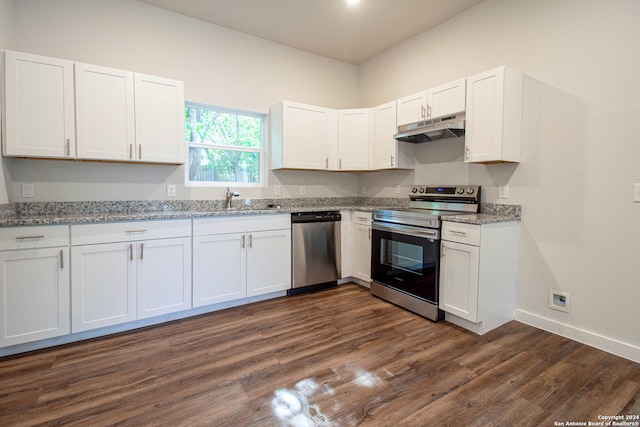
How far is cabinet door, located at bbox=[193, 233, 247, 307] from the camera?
Answer: 2805mm

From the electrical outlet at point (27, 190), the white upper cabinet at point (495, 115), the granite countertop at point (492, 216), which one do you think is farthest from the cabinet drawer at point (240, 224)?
the white upper cabinet at point (495, 115)

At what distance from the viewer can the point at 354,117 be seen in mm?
3857

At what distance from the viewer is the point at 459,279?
2.56 metres

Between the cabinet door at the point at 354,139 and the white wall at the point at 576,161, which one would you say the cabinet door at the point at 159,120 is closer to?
the cabinet door at the point at 354,139

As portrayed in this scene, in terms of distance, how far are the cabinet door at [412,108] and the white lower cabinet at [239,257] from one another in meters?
1.70

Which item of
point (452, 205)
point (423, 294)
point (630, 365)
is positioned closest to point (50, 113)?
point (423, 294)

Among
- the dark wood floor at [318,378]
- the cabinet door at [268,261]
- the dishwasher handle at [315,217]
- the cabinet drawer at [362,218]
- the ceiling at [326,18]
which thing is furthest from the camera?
the cabinet drawer at [362,218]

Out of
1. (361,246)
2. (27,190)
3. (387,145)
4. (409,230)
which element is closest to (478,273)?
(409,230)

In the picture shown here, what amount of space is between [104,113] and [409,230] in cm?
285

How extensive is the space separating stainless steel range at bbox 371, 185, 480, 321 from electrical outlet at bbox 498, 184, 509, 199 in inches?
7.4

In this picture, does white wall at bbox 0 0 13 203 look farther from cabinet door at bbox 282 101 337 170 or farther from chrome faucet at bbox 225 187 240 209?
cabinet door at bbox 282 101 337 170

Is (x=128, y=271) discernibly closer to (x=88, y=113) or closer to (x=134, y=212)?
(x=134, y=212)

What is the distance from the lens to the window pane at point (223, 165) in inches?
133

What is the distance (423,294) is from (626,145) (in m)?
1.83
